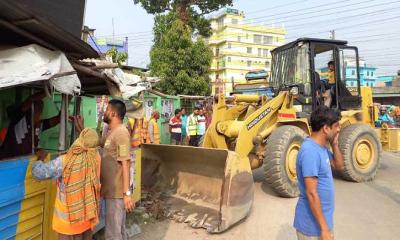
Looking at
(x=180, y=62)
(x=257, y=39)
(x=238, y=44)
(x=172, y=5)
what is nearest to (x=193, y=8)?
(x=172, y=5)

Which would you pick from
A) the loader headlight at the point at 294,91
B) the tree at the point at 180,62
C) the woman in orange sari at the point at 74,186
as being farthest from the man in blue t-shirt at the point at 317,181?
the tree at the point at 180,62

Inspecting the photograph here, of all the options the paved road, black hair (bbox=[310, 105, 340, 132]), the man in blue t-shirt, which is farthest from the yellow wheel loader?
black hair (bbox=[310, 105, 340, 132])

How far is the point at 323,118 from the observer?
318 centimetres

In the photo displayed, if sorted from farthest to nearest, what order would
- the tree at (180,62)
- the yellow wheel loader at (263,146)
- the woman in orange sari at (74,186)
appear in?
the tree at (180,62), the yellow wheel loader at (263,146), the woman in orange sari at (74,186)

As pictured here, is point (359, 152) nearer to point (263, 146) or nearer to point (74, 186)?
point (263, 146)

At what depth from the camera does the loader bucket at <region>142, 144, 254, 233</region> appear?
18.8 ft

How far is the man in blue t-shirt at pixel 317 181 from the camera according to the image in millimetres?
3064

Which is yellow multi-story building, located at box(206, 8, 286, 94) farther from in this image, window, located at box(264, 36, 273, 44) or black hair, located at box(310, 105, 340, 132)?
black hair, located at box(310, 105, 340, 132)

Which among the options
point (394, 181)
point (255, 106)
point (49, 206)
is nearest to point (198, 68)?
point (255, 106)

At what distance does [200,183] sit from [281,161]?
61.7 inches

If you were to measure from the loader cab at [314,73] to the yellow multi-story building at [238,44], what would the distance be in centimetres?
5791

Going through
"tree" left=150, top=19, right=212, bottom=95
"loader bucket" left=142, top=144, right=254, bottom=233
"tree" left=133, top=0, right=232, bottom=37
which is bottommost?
"loader bucket" left=142, top=144, right=254, bottom=233

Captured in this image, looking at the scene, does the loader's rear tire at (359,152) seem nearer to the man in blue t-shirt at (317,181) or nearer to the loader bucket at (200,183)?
the loader bucket at (200,183)

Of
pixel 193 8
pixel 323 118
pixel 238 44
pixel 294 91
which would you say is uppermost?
pixel 238 44
